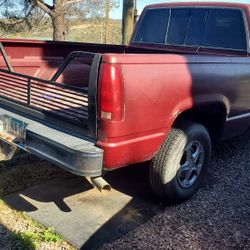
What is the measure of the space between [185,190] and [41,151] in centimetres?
147

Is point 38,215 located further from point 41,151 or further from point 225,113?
point 225,113

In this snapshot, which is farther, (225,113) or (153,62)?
(225,113)

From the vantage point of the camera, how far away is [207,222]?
3.37m

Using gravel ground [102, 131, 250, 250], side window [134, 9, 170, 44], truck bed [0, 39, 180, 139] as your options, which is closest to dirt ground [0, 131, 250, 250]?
gravel ground [102, 131, 250, 250]

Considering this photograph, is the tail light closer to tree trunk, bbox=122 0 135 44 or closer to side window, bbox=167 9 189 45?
side window, bbox=167 9 189 45

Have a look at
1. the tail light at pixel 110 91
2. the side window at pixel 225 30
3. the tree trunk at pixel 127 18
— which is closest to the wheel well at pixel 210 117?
the tail light at pixel 110 91

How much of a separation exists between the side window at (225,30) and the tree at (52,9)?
890cm

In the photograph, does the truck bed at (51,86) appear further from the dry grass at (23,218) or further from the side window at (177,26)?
the dry grass at (23,218)

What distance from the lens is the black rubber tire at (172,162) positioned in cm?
332

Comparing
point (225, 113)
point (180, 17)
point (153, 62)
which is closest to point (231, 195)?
point (225, 113)

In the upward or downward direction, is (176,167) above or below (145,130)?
below

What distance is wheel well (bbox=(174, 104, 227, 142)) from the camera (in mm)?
3558

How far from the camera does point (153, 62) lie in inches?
114

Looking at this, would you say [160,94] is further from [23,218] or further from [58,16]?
[58,16]
